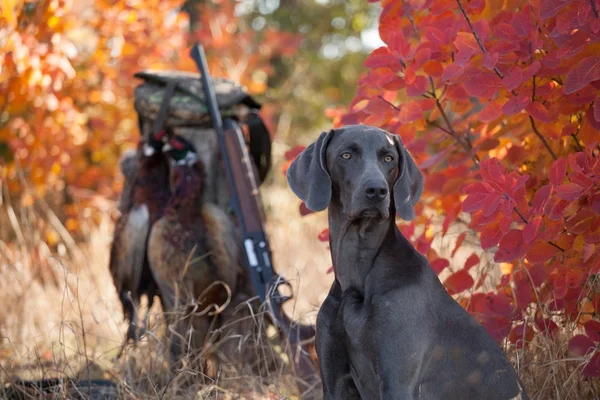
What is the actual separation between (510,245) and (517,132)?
0.66m

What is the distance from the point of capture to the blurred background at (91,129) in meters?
5.45

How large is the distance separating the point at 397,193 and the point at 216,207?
2197 mm

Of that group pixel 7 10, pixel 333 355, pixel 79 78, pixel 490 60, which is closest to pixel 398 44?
pixel 490 60

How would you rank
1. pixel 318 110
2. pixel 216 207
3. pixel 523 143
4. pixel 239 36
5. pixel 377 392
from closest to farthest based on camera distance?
pixel 377 392
pixel 523 143
pixel 216 207
pixel 239 36
pixel 318 110

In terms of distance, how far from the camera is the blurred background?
545 centimetres

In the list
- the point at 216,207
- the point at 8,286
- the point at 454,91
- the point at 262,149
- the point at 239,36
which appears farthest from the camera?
the point at 239,36

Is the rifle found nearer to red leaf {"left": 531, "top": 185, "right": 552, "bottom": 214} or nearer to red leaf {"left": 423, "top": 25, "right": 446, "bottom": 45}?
red leaf {"left": 423, "top": 25, "right": 446, "bottom": 45}

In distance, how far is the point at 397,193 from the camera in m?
2.97

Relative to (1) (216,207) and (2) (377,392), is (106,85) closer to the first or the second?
(1) (216,207)


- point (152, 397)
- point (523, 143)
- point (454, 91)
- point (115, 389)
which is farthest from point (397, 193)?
point (115, 389)

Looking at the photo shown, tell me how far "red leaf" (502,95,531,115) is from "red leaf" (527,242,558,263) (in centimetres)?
56

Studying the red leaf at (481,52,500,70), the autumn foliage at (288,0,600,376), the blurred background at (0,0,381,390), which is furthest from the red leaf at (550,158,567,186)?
the blurred background at (0,0,381,390)

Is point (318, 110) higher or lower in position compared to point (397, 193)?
lower

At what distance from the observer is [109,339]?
12.9ft
